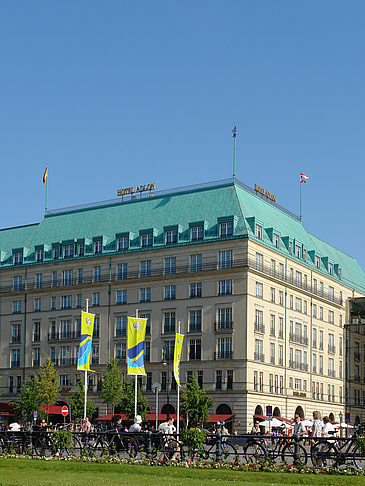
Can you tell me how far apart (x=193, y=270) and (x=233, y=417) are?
50.2ft

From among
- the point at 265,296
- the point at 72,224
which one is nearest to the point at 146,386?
the point at 265,296

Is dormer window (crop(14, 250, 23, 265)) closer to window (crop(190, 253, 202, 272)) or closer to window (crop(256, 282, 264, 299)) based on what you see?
window (crop(190, 253, 202, 272))

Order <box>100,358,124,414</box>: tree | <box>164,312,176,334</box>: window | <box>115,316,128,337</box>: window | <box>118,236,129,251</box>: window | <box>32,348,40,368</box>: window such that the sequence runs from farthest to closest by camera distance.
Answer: <box>32,348,40,368</box>: window
<box>118,236,129,251</box>: window
<box>115,316,128,337</box>: window
<box>164,312,176,334</box>: window
<box>100,358,124,414</box>: tree

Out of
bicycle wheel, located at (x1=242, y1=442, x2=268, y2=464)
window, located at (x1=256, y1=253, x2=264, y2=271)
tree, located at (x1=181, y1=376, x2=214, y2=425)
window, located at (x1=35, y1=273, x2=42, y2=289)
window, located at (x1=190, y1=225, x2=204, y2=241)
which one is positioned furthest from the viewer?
window, located at (x1=35, y1=273, x2=42, y2=289)

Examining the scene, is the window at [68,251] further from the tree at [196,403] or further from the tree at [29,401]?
the tree at [196,403]

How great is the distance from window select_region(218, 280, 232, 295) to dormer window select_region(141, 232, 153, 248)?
995 cm

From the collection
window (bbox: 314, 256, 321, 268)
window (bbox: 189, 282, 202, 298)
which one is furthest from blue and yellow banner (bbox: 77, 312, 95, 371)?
window (bbox: 314, 256, 321, 268)

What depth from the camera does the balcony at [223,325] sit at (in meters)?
83.3

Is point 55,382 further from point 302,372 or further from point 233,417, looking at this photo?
point 302,372

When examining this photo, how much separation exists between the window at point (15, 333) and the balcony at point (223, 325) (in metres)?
25.3

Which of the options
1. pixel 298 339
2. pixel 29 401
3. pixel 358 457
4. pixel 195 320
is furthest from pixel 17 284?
pixel 358 457

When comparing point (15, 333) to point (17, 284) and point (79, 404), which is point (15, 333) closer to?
point (17, 284)

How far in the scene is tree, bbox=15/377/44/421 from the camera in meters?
87.7

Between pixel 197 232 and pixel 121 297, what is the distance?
447 inches
